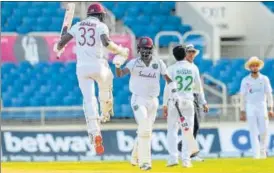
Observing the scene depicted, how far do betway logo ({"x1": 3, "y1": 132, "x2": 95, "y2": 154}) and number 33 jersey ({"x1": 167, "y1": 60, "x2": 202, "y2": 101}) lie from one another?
25.7ft

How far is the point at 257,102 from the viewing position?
76.6 ft

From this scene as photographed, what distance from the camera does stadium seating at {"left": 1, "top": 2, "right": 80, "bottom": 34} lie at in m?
32.6

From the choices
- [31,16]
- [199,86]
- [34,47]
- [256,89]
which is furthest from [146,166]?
[31,16]

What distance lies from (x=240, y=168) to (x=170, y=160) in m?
1.20

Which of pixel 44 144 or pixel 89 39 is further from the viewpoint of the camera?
pixel 44 144

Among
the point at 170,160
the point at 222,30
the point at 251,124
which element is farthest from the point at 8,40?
the point at 170,160

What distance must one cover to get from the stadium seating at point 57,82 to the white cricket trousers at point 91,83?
1080cm

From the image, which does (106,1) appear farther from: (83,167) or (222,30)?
(83,167)

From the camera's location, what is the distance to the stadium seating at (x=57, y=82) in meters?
29.2

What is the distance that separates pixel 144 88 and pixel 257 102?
18.1 ft

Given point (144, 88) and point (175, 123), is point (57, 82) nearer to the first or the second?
point (175, 123)

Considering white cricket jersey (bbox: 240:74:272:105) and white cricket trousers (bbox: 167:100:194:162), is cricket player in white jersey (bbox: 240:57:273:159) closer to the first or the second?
white cricket jersey (bbox: 240:74:272:105)

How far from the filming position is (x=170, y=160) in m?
20.0

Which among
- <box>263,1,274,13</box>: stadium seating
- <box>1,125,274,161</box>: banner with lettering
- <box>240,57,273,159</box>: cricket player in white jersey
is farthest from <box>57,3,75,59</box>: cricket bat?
<box>263,1,274,13</box>: stadium seating
